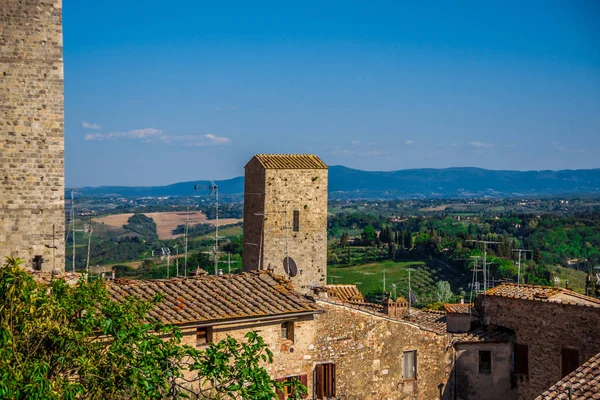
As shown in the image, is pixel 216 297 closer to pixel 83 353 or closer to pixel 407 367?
pixel 407 367

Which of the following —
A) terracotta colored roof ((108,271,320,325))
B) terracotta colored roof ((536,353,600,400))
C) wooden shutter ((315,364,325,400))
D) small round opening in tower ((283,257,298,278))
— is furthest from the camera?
small round opening in tower ((283,257,298,278))

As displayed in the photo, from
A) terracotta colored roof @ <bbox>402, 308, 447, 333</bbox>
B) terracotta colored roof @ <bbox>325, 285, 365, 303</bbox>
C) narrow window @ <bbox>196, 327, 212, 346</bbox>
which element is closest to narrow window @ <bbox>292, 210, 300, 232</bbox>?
terracotta colored roof @ <bbox>325, 285, 365, 303</bbox>

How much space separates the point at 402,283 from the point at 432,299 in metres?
9.11

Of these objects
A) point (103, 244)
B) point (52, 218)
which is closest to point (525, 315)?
point (52, 218)

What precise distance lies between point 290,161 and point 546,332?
13.5 m

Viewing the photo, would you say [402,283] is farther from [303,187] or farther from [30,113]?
[30,113]

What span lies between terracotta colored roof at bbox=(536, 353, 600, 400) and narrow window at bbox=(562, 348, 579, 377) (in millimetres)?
3243

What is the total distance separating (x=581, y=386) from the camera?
14242 millimetres

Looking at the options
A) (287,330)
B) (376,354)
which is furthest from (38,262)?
(376,354)

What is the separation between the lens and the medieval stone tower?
29406 mm

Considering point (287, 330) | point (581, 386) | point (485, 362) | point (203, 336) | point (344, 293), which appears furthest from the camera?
point (344, 293)

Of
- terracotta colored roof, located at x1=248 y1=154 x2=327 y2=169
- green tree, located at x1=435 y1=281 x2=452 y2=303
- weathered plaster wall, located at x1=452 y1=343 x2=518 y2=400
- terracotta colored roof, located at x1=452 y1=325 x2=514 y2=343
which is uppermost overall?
terracotta colored roof, located at x1=248 y1=154 x2=327 y2=169

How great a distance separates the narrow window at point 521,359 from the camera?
19.1 m

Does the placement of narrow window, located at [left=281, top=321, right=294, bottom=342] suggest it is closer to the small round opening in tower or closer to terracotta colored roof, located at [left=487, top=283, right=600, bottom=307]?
terracotta colored roof, located at [left=487, top=283, right=600, bottom=307]
